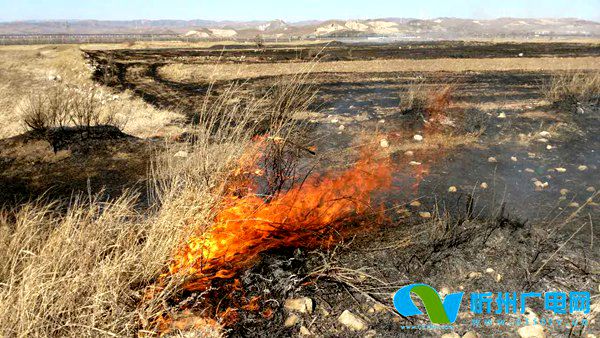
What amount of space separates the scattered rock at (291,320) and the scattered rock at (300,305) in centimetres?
5

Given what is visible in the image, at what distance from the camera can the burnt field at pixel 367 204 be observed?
94.3 inches

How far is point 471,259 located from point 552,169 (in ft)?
9.11

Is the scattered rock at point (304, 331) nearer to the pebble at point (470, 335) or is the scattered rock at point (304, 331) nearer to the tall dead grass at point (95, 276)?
the tall dead grass at point (95, 276)

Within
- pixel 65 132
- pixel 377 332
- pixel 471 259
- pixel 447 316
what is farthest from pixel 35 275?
pixel 65 132

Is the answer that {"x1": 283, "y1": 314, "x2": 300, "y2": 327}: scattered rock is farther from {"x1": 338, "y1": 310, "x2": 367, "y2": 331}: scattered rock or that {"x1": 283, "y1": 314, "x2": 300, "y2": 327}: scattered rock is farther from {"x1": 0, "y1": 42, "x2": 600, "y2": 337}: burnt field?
{"x1": 338, "y1": 310, "x2": 367, "y2": 331}: scattered rock

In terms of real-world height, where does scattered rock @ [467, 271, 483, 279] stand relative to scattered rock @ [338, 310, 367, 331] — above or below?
above

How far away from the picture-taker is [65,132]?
18.6 ft

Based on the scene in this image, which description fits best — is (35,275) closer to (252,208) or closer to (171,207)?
(171,207)

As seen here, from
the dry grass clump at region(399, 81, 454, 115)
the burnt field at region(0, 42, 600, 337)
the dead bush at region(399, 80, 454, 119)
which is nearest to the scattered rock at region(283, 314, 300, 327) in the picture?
the burnt field at region(0, 42, 600, 337)

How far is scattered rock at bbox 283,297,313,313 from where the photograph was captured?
2398 millimetres

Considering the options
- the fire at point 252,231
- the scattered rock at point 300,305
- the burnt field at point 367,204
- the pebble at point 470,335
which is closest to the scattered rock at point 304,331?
the burnt field at point 367,204

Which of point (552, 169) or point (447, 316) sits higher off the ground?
point (552, 169)

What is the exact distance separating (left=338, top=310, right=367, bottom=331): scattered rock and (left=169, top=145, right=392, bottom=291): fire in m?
0.66

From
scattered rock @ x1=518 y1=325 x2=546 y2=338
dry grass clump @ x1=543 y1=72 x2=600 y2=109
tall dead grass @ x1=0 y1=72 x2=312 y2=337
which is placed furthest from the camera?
dry grass clump @ x1=543 y1=72 x2=600 y2=109
